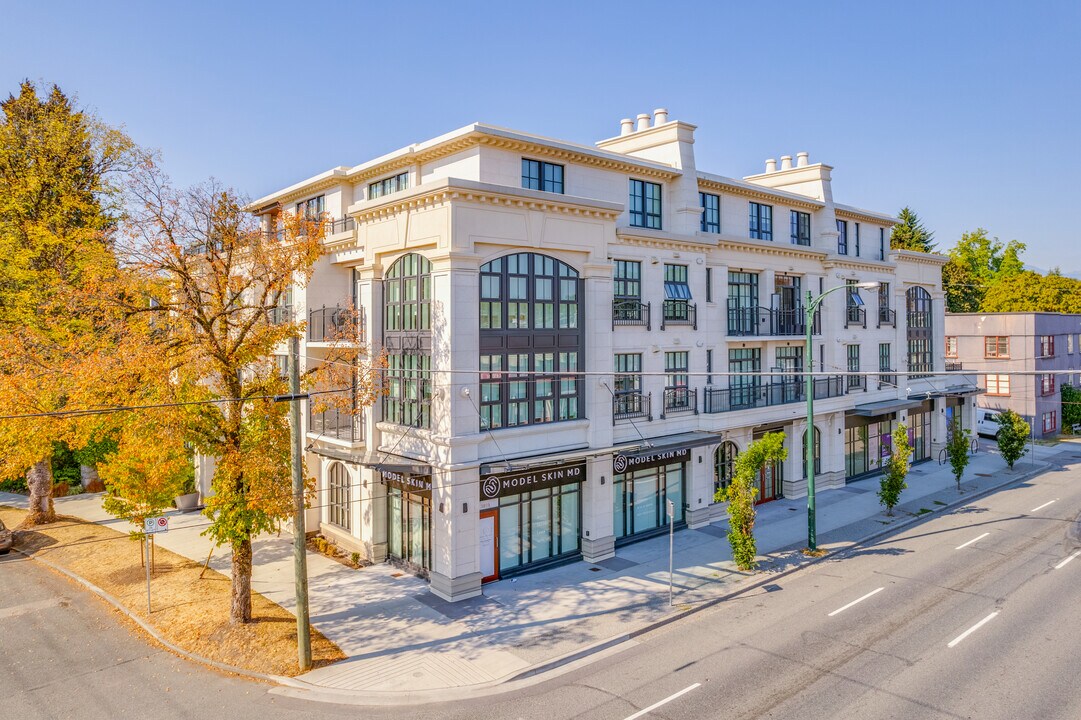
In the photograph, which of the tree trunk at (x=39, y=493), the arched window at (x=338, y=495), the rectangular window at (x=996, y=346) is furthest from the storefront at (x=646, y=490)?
the rectangular window at (x=996, y=346)

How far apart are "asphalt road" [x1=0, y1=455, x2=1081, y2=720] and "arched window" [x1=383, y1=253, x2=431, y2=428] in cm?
864

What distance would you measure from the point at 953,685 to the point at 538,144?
17.9 m

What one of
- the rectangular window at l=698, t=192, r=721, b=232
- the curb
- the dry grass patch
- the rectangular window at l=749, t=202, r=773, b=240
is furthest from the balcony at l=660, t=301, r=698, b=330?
the curb

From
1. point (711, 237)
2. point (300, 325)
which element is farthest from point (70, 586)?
point (711, 237)

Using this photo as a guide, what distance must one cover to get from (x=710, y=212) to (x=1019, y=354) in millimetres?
32939

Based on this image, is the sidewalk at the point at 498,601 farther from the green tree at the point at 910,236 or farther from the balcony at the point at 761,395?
the green tree at the point at 910,236

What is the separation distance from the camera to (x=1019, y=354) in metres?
45.5

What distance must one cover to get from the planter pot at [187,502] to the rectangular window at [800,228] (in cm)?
3061

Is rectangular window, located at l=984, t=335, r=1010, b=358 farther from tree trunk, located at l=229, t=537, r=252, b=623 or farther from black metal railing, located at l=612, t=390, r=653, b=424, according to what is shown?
tree trunk, located at l=229, t=537, r=252, b=623

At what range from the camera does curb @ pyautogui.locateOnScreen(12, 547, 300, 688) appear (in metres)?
13.7

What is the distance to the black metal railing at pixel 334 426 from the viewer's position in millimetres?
21438

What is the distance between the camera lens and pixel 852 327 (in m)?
33.6

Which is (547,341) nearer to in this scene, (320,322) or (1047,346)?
(320,322)

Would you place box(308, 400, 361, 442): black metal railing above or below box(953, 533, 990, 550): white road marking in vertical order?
above
